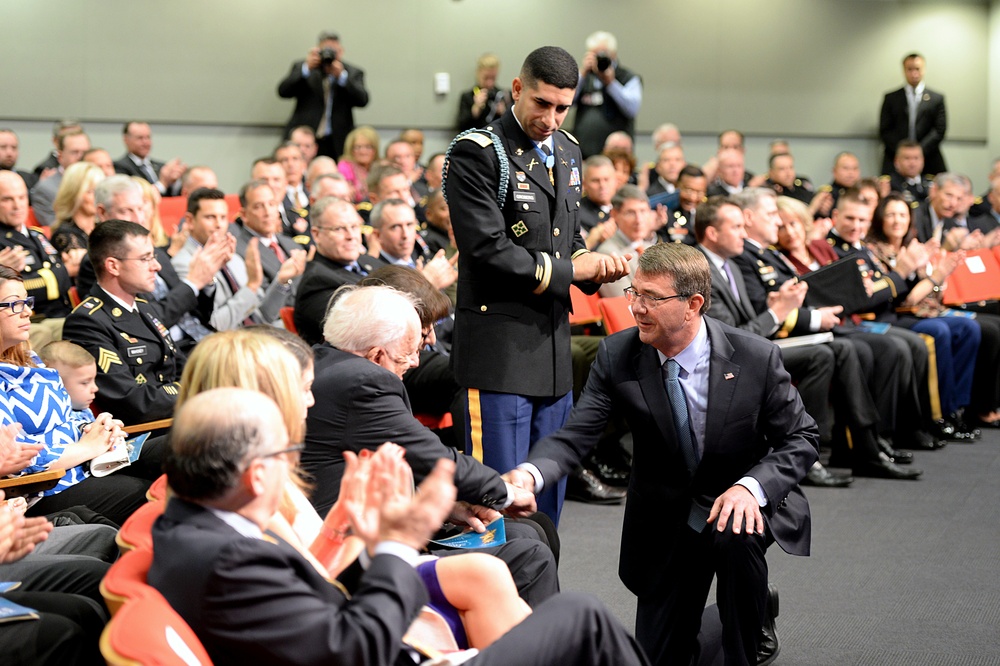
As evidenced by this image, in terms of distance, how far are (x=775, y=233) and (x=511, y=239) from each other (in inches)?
97.5

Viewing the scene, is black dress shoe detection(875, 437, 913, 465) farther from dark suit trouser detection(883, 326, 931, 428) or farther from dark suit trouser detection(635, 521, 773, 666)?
dark suit trouser detection(635, 521, 773, 666)

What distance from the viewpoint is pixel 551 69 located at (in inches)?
118

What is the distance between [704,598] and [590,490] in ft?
6.31

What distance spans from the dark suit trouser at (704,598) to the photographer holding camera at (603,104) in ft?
22.0

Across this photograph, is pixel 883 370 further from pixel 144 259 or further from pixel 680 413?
pixel 144 259

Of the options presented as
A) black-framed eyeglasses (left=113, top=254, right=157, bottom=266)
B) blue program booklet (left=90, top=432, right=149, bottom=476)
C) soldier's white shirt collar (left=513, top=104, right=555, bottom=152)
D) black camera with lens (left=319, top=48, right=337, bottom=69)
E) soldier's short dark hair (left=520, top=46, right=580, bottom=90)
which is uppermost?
black camera with lens (left=319, top=48, right=337, bottom=69)

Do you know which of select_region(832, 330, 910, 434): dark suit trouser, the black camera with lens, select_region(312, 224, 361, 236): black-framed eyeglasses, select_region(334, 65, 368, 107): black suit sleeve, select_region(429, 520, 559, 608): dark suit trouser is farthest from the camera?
select_region(334, 65, 368, 107): black suit sleeve

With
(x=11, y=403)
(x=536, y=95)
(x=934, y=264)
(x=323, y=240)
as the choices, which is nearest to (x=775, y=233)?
(x=934, y=264)

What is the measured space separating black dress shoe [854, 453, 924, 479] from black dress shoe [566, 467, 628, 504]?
122 centimetres

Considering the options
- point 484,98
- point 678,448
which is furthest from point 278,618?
point 484,98

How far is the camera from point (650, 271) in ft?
8.80

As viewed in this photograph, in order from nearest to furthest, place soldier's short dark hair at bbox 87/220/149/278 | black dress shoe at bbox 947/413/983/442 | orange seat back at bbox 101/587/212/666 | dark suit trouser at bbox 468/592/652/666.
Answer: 1. orange seat back at bbox 101/587/212/666
2. dark suit trouser at bbox 468/592/652/666
3. soldier's short dark hair at bbox 87/220/149/278
4. black dress shoe at bbox 947/413/983/442

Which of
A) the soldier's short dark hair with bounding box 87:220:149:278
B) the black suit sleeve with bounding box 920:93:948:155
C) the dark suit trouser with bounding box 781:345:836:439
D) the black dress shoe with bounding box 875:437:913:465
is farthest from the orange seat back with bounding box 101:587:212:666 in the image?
the black suit sleeve with bounding box 920:93:948:155

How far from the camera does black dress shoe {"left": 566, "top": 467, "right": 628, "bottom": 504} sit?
4.61 meters
